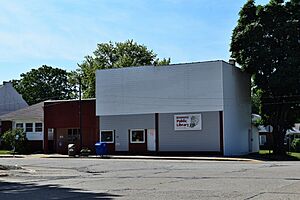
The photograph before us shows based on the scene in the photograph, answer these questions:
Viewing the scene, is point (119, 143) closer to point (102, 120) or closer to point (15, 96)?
point (102, 120)

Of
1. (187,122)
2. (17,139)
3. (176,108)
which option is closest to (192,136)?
(187,122)

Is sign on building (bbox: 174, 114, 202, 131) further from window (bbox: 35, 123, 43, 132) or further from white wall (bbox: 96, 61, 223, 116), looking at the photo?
window (bbox: 35, 123, 43, 132)

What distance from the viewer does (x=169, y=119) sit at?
45.9 m

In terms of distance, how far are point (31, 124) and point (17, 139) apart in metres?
4.26

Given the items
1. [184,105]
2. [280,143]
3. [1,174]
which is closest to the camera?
[1,174]

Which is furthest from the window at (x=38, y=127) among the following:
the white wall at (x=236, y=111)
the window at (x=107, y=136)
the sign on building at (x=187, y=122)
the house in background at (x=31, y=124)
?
the white wall at (x=236, y=111)

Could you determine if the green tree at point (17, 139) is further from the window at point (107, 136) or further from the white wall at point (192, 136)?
the white wall at point (192, 136)

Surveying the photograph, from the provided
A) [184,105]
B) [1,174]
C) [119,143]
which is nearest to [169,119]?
[184,105]

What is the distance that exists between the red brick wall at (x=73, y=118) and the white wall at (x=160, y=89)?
1522mm

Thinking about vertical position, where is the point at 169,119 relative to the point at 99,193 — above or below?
above

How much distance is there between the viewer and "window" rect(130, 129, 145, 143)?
155ft

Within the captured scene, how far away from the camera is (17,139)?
171ft

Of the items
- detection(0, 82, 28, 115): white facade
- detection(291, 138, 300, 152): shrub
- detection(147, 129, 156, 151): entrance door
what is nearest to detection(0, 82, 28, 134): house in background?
detection(0, 82, 28, 115): white facade

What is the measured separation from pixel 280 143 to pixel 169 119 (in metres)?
10.8
